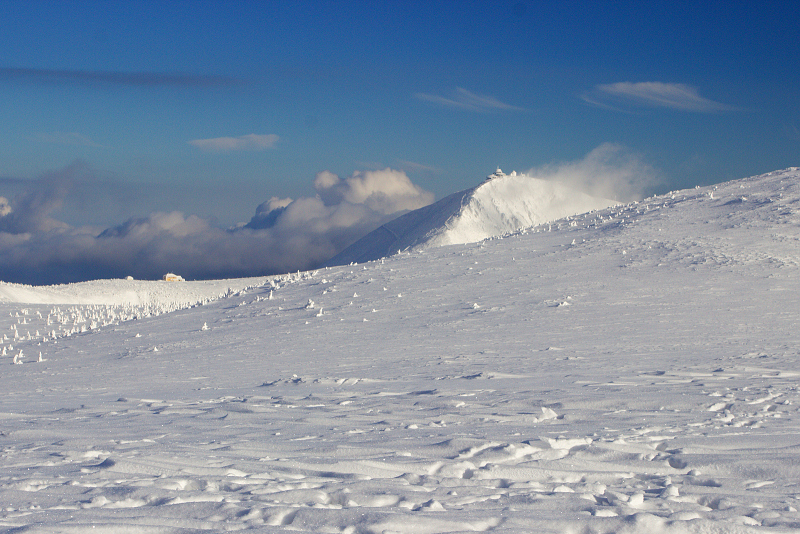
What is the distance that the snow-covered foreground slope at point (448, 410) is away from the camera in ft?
14.0

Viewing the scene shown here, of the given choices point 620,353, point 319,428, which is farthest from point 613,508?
point 620,353

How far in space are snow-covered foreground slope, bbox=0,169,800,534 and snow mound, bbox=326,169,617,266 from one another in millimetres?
56647

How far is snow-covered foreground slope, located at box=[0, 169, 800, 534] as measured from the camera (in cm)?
427

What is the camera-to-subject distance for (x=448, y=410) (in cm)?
744

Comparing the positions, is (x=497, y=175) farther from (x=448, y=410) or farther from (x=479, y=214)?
(x=448, y=410)

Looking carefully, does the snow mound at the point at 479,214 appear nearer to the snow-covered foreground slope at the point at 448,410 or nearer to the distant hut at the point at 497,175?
the distant hut at the point at 497,175

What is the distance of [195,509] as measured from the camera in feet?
13.7

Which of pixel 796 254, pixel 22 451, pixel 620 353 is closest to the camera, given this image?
pixel 22 451

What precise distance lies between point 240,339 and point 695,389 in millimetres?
11419

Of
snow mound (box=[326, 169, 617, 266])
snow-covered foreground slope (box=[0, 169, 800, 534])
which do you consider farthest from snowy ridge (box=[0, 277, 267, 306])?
snow mound (box=[326, 169, 617, 266])

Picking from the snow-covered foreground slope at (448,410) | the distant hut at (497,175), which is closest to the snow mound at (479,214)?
the distant hut at (497,175)

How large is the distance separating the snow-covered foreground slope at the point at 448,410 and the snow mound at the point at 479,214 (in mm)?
56647

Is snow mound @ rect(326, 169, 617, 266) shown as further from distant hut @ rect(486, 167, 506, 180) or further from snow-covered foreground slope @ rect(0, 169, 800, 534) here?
snow-covered foreground slope @ rect(0, 169, 800, 534)

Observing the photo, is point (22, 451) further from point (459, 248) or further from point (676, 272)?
point (459, 248)
